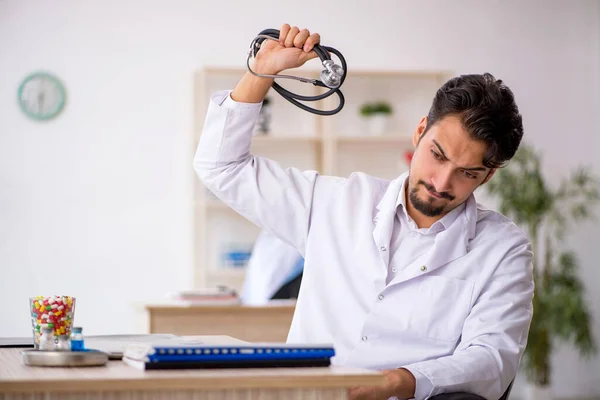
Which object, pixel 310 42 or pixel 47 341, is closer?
pixel 47 341

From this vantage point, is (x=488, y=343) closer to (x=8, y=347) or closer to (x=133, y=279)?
(x=8, y=347)

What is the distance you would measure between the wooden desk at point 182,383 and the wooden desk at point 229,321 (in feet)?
7.73

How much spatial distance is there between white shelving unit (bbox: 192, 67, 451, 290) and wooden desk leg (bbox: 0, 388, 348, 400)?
4024 millimetres

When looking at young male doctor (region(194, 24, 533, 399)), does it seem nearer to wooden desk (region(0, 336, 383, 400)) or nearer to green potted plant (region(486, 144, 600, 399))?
wooden desk (region(0, 336, 383, 400))

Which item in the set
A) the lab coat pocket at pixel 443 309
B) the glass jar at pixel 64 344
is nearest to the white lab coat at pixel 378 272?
the lab coat pocket at pixel 443 309

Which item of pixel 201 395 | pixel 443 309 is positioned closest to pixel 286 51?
pixel 443 309

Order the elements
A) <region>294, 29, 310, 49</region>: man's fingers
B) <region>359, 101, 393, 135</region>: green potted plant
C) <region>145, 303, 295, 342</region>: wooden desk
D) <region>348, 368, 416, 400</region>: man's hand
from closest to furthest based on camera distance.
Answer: <region>348, 368, 416, 400</region>: man's hand, <region>294, 29, 310, 49</region>: man's fingers, <region>145, 303, 295, 342</region>: wooden desk, <region>359, 101, 393, 135</region>: green potted plant

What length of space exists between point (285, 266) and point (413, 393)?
2.13 m

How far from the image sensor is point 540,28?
5.72 m

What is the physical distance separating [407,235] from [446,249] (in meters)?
0.11

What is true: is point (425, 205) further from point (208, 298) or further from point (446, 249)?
point (208, 298)

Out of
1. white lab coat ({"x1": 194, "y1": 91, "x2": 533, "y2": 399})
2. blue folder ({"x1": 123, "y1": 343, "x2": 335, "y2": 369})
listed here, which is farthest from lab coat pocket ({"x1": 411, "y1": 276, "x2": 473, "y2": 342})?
blue folder ({"x1": 123, "y1": 343, "x2": 335, "y2": 369})

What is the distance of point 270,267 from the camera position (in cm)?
369

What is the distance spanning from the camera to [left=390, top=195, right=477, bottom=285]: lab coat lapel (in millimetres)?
1790
